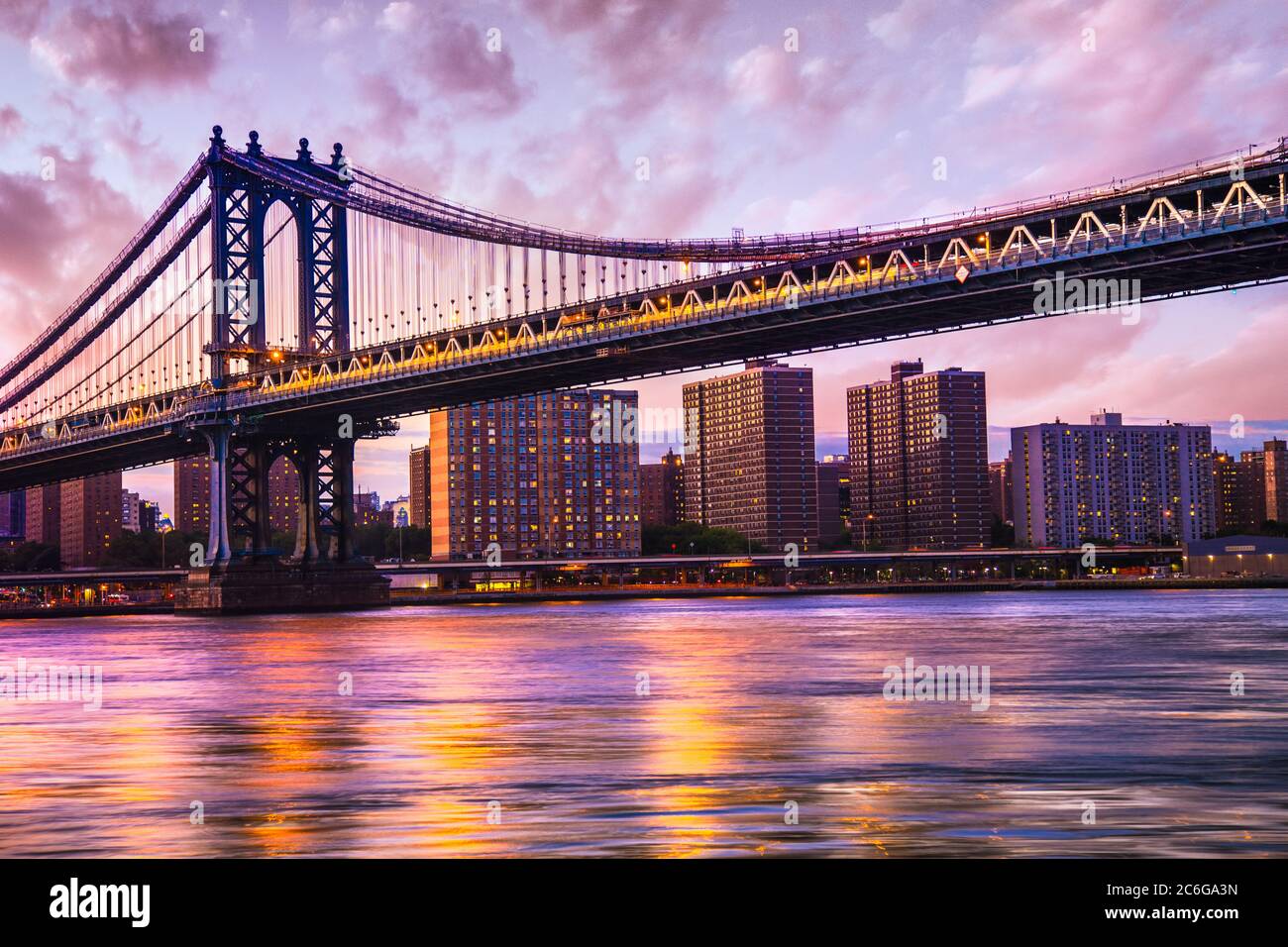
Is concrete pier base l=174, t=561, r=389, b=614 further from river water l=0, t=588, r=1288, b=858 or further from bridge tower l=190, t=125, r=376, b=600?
river water l=0, t=588, r=1288, b=858

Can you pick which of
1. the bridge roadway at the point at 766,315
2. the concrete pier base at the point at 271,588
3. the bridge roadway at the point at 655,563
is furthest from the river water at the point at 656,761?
the bridge roadway at the point at 655,563

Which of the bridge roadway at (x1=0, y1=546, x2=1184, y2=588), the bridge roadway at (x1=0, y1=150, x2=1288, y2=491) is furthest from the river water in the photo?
the bridge roadway at (x1=0, y1=546, x2=1184, y2=588)

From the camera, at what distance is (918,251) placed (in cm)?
6384

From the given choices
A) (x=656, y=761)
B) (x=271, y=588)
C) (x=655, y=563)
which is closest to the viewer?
(x=656, y=761)

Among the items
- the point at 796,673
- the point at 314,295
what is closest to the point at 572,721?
the point at 796,673

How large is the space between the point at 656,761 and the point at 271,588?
256ft

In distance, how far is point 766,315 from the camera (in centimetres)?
6400

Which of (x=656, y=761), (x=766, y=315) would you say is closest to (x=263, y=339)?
(x=766, y=315)

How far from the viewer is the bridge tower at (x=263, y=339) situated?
89188 mm

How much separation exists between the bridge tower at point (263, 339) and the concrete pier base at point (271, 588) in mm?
705

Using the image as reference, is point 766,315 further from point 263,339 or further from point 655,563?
point 655,563

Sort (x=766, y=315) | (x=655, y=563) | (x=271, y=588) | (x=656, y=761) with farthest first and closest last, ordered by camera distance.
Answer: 1. (x=655, y=563)
2. (x=271, y=588)
3. (x=766, y=315)
4. (x=656, y=761)

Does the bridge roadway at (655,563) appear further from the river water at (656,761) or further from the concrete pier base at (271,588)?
the river water at (656,761)

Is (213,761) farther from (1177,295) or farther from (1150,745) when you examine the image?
(1177,295)
